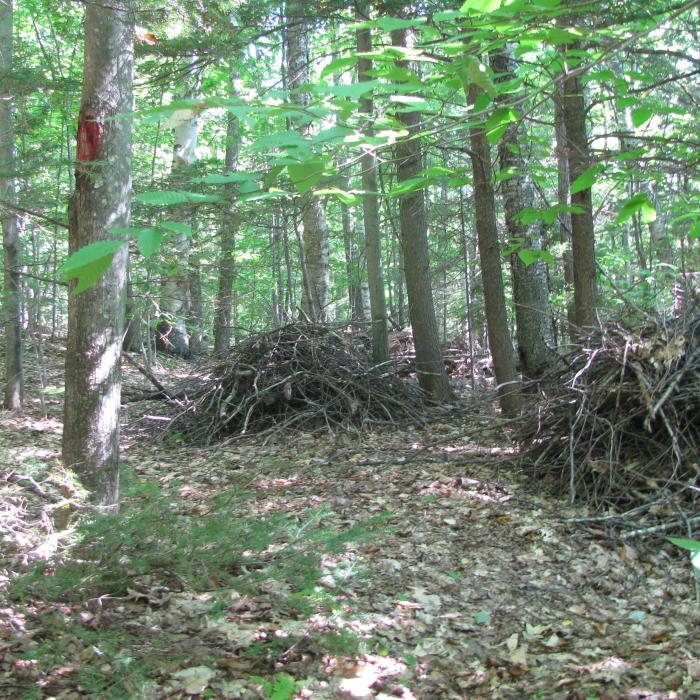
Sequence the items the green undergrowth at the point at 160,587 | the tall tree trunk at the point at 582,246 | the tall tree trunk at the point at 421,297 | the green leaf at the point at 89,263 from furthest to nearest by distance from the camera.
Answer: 1. the tall tree trunk at the point at 421,297
2. the tall tree trunk at the point at 582,246
3. the green undergrowth at the point at 160,587
4. the green leaf at the point at 89,263

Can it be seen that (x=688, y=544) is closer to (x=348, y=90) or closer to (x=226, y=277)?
(x=348, y=90)

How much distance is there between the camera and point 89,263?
1171 mm

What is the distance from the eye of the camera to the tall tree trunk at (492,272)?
6660mm

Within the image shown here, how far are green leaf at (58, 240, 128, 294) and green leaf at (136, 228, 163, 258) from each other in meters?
0.05

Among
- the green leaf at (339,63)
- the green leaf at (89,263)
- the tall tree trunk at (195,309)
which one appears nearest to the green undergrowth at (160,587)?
the green leaf at (89,263)

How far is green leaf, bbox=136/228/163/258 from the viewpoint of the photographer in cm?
123

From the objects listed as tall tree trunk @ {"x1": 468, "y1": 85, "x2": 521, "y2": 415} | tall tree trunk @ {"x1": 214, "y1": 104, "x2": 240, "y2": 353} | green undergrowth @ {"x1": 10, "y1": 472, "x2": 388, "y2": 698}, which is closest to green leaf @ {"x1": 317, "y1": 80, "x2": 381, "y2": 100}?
green undergrowth @ {"x1": 10, "y1": 472, "x2": 388, "y2": 698}

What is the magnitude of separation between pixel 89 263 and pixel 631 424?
4.95 metres

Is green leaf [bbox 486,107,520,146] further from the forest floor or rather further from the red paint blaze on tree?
the red paint blaze on tree

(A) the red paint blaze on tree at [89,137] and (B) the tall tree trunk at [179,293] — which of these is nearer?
(A) the red paint blaze on tree at [89,137]

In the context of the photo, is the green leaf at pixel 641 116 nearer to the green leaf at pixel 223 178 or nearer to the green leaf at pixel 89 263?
the green leaf at pixel 223 178

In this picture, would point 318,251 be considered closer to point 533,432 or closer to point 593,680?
point 533,432

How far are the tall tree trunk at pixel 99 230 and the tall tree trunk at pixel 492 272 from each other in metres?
3.83

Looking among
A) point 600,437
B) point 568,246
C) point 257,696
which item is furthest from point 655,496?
point 568,246
